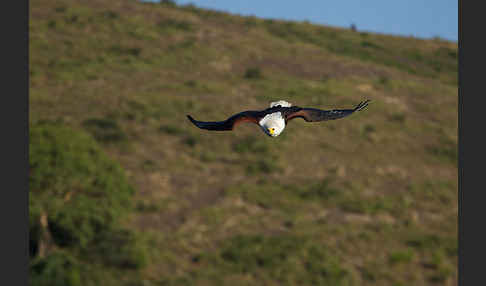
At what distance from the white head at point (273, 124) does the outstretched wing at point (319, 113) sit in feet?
0.63

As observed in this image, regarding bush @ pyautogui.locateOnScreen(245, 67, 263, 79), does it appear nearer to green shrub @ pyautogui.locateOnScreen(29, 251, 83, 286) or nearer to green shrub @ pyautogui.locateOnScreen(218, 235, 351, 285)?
green shrub @ pyautogui.locateOnScreen(218, 235, 351, 285)

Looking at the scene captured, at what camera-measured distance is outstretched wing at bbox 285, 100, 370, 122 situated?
34.2 ft

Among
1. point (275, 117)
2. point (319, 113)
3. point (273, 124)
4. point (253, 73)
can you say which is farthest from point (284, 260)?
point (253, 73)

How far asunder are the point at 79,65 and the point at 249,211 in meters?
20.7

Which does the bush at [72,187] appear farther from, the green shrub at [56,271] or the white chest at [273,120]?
the white chest at [273,120]

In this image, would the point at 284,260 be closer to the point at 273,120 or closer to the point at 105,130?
the point at 105,130

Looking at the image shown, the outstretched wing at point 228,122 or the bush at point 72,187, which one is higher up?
the outstretched wing at point 228,122

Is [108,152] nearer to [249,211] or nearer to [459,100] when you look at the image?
[249,211]

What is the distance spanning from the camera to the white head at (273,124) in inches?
424

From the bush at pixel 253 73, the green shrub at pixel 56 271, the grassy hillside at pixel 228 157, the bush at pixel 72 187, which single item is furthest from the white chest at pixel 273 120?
the bush at pixel 253 73

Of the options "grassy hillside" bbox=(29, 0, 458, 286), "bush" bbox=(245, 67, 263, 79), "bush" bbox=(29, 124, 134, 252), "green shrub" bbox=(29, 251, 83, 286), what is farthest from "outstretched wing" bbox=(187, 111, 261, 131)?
"bush" bbox=(245, 67, 263, 79)

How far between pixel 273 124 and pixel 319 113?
2.22 feet

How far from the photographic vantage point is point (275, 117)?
11.1 meters

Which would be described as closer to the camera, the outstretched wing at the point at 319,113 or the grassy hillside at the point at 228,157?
the outstretched wing at the point at 319,113
